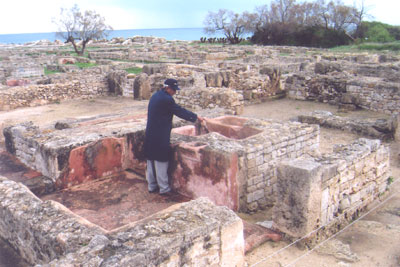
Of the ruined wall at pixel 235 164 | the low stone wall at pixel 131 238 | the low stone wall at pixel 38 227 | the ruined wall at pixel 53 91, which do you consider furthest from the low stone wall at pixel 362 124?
the ruined wall at pixel 53 91

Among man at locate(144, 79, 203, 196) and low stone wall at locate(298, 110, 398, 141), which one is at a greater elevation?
man at locate(144, 79, 203, 196)

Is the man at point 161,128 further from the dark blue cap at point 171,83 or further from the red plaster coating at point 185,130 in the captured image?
the red plaster coating at point 185,130

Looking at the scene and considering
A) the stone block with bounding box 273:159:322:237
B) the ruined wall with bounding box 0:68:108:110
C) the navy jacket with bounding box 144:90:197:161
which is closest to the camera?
the stone block with bounding box 273:159:322:237

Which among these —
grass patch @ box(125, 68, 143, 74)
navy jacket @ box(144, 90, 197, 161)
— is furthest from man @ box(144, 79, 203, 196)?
grass patch @ box(125, 68, 143, 74)

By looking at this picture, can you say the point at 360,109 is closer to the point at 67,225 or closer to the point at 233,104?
the point at 233,104

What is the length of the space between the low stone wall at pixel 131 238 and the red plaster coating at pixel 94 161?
76.6 inches

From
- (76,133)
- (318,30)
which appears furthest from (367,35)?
(76,133)

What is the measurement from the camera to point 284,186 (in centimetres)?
482

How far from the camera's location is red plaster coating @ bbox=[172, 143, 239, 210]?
17.7ft

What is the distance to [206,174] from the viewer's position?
562 cm

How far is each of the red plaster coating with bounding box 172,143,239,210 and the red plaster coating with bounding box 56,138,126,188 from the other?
125cm

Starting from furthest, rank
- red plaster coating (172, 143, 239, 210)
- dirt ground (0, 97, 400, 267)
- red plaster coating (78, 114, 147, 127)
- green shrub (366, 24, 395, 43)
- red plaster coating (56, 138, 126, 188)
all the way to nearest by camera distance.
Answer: green shrub (366, 24, 395, 43) → red plaster coating (78, 114, 147, 127) → red plaster coating (56, 138, 126, 188) → red plaster coating (172, 143, 239, 210) → dirt ground (0, 97, 400, 267)

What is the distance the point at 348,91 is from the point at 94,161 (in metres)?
11.0

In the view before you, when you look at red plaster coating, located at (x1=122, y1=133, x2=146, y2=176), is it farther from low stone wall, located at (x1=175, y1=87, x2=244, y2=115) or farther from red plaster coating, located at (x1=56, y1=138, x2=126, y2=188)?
low stone wall, located at (x1=175, y1=87, x2=244, y2=115)
